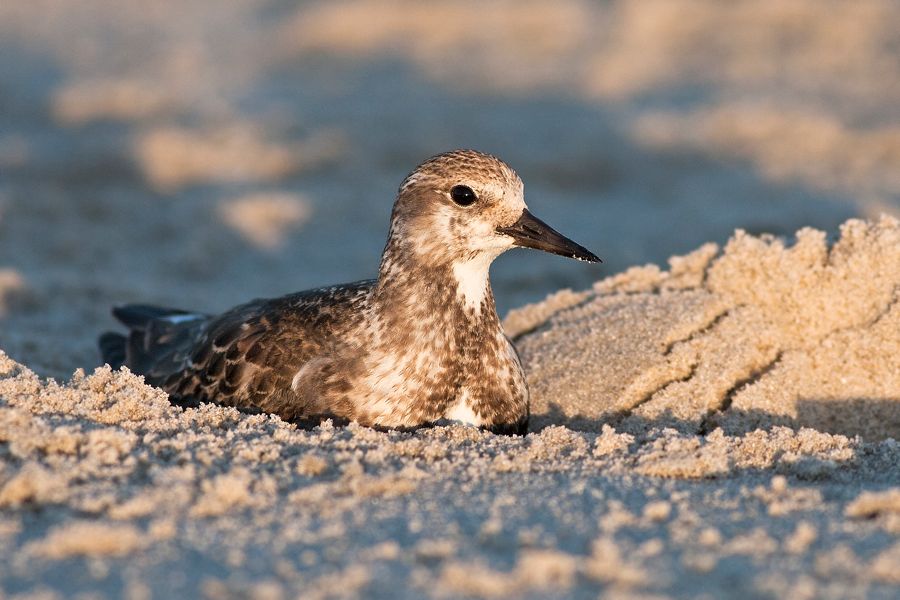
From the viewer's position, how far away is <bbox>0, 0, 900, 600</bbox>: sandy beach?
8.39 ft

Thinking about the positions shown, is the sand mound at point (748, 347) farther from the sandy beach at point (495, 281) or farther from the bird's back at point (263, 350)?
the bird's back at point (263, 350)

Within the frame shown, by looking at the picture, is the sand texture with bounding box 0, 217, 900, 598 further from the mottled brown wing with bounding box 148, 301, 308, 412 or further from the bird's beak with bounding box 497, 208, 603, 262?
the bird's beak with bounding box 497, 208, 603, 262

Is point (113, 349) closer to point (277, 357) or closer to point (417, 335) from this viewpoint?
point (277, 357)

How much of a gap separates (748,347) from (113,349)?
9.38 feet

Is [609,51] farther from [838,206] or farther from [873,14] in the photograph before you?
[838,206]

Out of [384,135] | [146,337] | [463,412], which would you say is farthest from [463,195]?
[384,135]

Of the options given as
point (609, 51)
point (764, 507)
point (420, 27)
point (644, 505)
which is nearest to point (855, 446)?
point (764, 507)

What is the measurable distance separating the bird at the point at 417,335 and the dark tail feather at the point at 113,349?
39.8 inches

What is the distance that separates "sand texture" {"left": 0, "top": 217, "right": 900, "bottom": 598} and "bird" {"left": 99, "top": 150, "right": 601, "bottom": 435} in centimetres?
25

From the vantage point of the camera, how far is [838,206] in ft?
23.3

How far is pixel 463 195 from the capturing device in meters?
4.00

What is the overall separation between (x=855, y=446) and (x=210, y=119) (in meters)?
7.05

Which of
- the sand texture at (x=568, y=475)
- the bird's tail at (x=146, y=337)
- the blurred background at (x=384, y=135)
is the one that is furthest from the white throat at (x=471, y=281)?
the blurred background at (x=384, y=135)

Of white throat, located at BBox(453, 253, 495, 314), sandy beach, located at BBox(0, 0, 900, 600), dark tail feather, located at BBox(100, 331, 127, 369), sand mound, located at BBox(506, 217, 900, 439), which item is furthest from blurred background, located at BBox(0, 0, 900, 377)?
white throat, located at BBox(453, 253, 495, 314)
